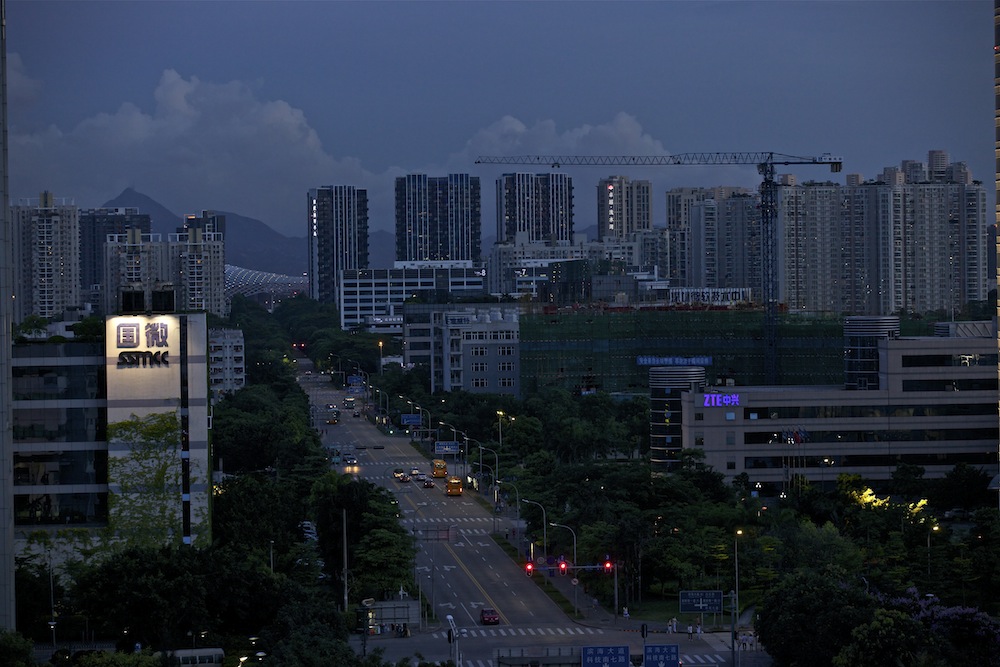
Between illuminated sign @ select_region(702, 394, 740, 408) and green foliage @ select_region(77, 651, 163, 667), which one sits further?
illuminated sign @ select_region(702, 394, 740, 408)

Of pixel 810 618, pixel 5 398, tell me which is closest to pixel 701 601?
pixel 810 618

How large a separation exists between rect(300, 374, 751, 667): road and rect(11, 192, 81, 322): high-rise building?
9109 centimetres

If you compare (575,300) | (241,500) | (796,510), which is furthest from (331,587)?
(575,300)

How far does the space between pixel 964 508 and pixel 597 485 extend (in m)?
13.4

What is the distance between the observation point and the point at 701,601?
37688mm

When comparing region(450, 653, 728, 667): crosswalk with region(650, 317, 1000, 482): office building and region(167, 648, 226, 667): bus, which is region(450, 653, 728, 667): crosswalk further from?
region(650, 317, 1000, 482): office building

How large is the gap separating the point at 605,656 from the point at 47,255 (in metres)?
129

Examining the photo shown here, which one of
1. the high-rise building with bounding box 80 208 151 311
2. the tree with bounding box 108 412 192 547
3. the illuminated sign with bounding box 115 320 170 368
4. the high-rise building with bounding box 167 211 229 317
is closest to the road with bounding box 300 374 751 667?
the tree with bounding box 108 412 192 547

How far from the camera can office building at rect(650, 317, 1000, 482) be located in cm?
5628

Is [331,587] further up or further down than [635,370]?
further down

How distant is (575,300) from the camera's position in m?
111

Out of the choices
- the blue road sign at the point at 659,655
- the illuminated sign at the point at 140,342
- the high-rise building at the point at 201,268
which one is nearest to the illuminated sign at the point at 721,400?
the illuminated sign at the point at 140,342

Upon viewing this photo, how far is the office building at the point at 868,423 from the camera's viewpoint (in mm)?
56281

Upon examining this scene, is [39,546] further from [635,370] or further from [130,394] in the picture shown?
[635,370]
